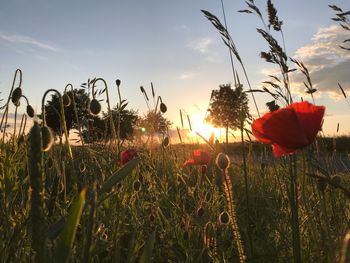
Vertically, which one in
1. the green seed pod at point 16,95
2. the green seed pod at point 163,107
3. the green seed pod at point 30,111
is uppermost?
the green seed pod at point 163,107

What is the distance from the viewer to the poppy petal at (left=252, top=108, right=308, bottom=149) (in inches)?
57.3

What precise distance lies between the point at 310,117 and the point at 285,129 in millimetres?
103

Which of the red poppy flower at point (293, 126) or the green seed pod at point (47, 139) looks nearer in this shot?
the green seed pod at point (47, 139)

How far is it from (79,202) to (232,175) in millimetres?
4401

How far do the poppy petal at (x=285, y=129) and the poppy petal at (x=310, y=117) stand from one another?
21mm

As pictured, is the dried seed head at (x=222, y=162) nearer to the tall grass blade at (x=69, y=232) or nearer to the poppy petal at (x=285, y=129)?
the poppy petal at (x=285, y=129)

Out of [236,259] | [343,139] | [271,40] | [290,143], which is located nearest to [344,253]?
[290,143]

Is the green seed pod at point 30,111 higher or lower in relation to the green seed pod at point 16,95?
lower

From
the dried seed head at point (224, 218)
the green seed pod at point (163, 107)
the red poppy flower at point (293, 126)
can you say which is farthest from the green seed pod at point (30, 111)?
the red poppy flower at point (293, 126)

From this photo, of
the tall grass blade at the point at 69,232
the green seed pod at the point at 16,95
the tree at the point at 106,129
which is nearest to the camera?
the tall grass blade at the point at 69,232

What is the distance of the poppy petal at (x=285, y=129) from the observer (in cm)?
146

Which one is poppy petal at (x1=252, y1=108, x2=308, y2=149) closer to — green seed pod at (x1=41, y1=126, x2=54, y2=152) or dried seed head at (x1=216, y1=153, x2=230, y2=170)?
dried seed head at (x1=216, y1=153, x2=230, y2=170)

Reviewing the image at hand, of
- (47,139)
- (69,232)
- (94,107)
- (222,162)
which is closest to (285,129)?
(222,162)

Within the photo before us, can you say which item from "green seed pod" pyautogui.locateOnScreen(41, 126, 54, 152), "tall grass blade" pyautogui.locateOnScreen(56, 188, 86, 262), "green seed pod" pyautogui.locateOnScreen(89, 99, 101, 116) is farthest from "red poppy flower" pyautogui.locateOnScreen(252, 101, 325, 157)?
"green seed pod" pyautogui.locateOnScreen(89, 99, 101, 116)
